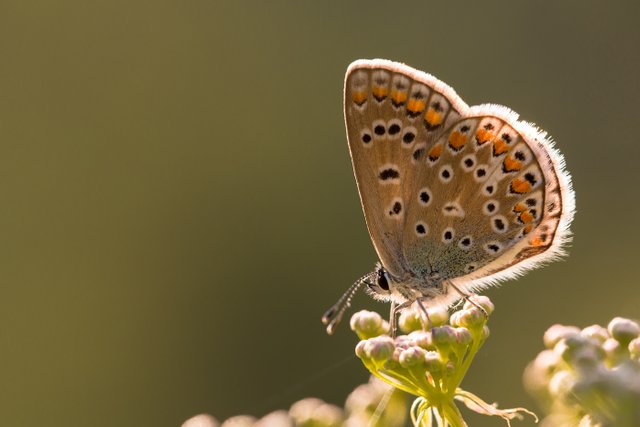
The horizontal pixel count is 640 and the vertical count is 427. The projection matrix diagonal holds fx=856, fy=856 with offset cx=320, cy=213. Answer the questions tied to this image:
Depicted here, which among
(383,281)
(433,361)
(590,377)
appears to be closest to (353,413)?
(433,361)

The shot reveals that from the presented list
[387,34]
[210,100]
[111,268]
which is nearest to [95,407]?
[111,268]

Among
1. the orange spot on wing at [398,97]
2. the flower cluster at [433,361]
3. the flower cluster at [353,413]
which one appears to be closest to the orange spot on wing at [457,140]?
the orange spot on wing at [398,97]

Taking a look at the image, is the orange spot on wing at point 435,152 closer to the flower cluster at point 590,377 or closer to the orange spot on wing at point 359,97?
the orange spot on wing at point 359,97

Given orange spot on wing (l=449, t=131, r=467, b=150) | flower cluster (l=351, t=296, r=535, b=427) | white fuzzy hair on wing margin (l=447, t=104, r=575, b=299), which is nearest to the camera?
flower cluster (l=351, t=296, r=535, b=427)

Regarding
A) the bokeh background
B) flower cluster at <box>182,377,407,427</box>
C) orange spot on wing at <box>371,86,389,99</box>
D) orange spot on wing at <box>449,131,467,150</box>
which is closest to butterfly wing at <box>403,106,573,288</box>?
orange spot on wing at <box>449,131,467,150</box>

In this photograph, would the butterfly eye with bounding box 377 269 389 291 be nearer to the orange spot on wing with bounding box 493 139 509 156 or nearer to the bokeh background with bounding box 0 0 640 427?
the orange spot on wing with bounding box 493 139 509 156

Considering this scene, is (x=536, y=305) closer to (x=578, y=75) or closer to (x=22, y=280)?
(x=578, y=75)

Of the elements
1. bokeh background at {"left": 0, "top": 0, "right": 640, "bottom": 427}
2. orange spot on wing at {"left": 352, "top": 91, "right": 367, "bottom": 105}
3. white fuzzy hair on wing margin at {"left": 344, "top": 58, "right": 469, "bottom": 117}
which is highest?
white fuzzy hair on wing margin at {"left": 344, "top": 58, "right": 469, "bottom": 117}

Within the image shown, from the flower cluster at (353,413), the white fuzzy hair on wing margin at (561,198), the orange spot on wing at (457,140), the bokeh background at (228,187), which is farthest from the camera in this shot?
the bokeh background at (228,187)
